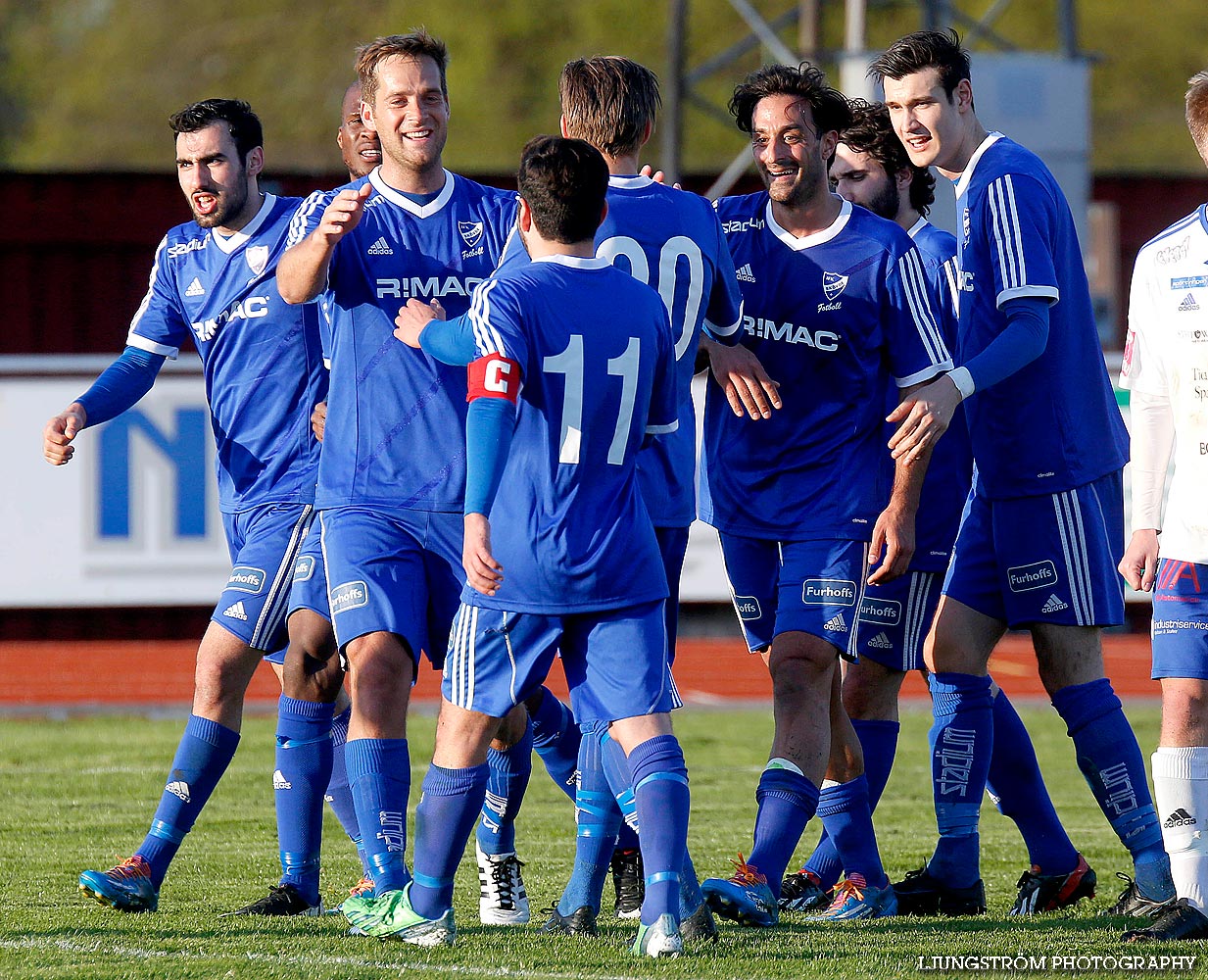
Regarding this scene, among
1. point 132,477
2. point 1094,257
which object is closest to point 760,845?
point 132,477

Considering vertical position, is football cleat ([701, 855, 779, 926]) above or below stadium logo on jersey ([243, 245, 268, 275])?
below

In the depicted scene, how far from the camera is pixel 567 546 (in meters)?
4.64

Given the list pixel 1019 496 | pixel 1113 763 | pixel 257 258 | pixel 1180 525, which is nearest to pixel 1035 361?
pixel 1019 496

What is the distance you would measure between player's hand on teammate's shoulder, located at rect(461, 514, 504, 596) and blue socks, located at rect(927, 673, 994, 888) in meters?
1.84

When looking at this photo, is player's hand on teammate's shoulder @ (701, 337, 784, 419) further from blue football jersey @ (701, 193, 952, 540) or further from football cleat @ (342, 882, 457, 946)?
football cleat @ (342, 882, 457, 946)

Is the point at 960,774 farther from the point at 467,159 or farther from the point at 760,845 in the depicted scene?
the point at 467,159

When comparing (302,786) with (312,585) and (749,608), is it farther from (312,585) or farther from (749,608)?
(749,608)

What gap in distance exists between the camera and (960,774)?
5.75 metres

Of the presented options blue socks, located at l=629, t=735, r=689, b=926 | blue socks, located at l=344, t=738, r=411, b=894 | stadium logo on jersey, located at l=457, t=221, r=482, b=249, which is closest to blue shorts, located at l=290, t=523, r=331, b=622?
blue socks, located at l=344, t=738, r=411, b=894

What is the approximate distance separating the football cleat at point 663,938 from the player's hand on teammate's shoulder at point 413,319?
5.20 ft

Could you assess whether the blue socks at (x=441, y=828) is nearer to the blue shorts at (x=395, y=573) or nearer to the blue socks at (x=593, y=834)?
the blue socks at (x=593, y=834)

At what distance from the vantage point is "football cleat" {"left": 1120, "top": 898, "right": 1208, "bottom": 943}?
15.9 ft

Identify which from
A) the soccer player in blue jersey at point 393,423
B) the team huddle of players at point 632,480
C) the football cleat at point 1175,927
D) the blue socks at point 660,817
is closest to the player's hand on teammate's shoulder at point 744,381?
the team huddle of players at point 632,480

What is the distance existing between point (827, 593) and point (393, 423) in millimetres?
1314
